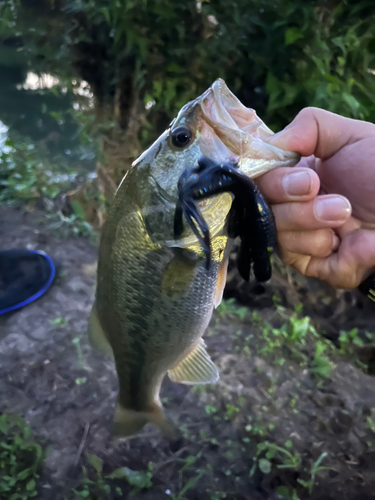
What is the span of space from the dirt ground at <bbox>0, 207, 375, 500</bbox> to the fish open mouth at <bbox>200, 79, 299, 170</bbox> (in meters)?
1.43

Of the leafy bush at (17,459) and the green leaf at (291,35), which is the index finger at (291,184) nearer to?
the green leaf at (291,35)

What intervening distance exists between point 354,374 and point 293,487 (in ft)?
2.65

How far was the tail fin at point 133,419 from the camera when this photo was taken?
1400 mm

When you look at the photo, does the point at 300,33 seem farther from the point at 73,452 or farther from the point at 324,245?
the point at 73,452

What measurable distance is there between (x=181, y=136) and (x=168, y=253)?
0.32 meters

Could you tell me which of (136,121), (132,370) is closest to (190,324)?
(132,370)

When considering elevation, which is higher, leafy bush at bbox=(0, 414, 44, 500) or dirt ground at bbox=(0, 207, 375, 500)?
dirt ground at bbox=(0, 207, 375, 500)

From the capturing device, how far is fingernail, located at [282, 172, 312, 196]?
845mm

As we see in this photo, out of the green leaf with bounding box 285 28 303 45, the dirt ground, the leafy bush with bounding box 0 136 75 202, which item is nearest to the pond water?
the leafy bush with bounding box 0 136 75 202

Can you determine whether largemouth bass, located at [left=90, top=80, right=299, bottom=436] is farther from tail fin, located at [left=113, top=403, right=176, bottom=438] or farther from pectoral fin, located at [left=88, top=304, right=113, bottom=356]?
tail fin, located at [left=113, top=403, right=176, bottom=438]

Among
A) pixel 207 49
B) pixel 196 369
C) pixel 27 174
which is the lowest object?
pixel 27 174

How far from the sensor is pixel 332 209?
87 cm

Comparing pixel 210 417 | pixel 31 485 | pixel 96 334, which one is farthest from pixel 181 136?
pixel 31 485

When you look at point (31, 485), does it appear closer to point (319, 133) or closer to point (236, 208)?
point (236, 208)
